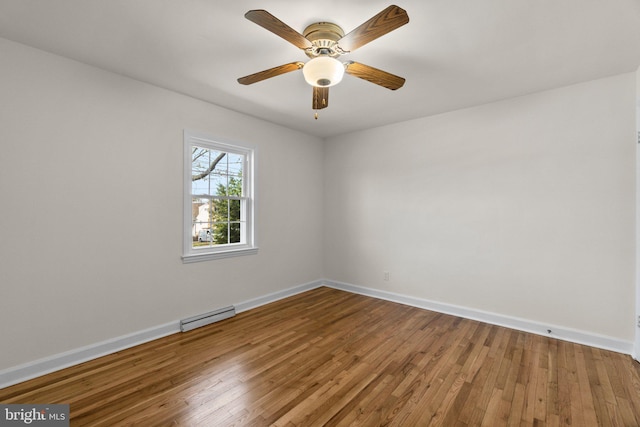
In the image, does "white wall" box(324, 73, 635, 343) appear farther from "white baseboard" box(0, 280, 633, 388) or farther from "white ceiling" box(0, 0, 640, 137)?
"white ceiling" box(0, 0, 640, 137)

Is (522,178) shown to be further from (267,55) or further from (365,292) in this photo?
(267,55)

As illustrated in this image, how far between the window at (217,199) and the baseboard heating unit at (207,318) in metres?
0.65

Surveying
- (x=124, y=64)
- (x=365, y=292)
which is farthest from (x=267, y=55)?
(x=365, y=292)

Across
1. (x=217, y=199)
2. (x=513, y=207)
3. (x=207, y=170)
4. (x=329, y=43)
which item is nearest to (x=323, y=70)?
(x=329, y=43)

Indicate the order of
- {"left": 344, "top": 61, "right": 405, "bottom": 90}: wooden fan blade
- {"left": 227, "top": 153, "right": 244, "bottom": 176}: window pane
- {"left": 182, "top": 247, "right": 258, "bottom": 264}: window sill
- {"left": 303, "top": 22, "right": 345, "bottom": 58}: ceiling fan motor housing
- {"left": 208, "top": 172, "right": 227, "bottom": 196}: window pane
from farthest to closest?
1. {"left": 227, "top": 153, "right": 244, "bottom": 176}: window pane
2. {"left": 208, "top": 172, "right": 227, "bottom": 196}: window pane
3. {"left": 182, "top": 247, "right": 258, "bottom": 264}: window sill
4. {"left": 344, "top": 61, "right": 405, "bottom": 90}: wooden fan blade
5. {"left": 303, "top": 22, "right": 345, "bottom": 58}: ceiling fan motor housing

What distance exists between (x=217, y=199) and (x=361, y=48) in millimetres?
2376

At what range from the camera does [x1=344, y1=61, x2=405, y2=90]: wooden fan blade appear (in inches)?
83.9

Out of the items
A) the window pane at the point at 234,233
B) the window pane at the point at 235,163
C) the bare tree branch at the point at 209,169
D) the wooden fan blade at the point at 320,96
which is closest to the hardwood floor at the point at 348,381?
the window pane at the point at 234,233

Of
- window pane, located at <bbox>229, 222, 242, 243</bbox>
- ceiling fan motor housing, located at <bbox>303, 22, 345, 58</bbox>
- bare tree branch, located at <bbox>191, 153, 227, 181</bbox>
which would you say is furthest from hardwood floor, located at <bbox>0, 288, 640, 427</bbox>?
ceiling fan motor housing, located at <bbox>303, 22, 345, 58</bbox>

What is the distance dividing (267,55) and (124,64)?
130 cm

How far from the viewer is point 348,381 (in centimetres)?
219

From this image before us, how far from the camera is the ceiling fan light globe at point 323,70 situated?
6.52ft

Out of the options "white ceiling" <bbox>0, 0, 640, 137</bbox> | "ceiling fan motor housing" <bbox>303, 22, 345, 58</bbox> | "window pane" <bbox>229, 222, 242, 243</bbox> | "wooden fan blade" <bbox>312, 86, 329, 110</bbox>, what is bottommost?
"window pane" <bbox>229, 222, 242, 243</bbox>

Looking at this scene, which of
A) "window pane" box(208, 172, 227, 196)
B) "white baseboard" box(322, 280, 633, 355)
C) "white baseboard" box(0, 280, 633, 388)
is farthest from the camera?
"window pane" box(208, 172, 227, 196)
